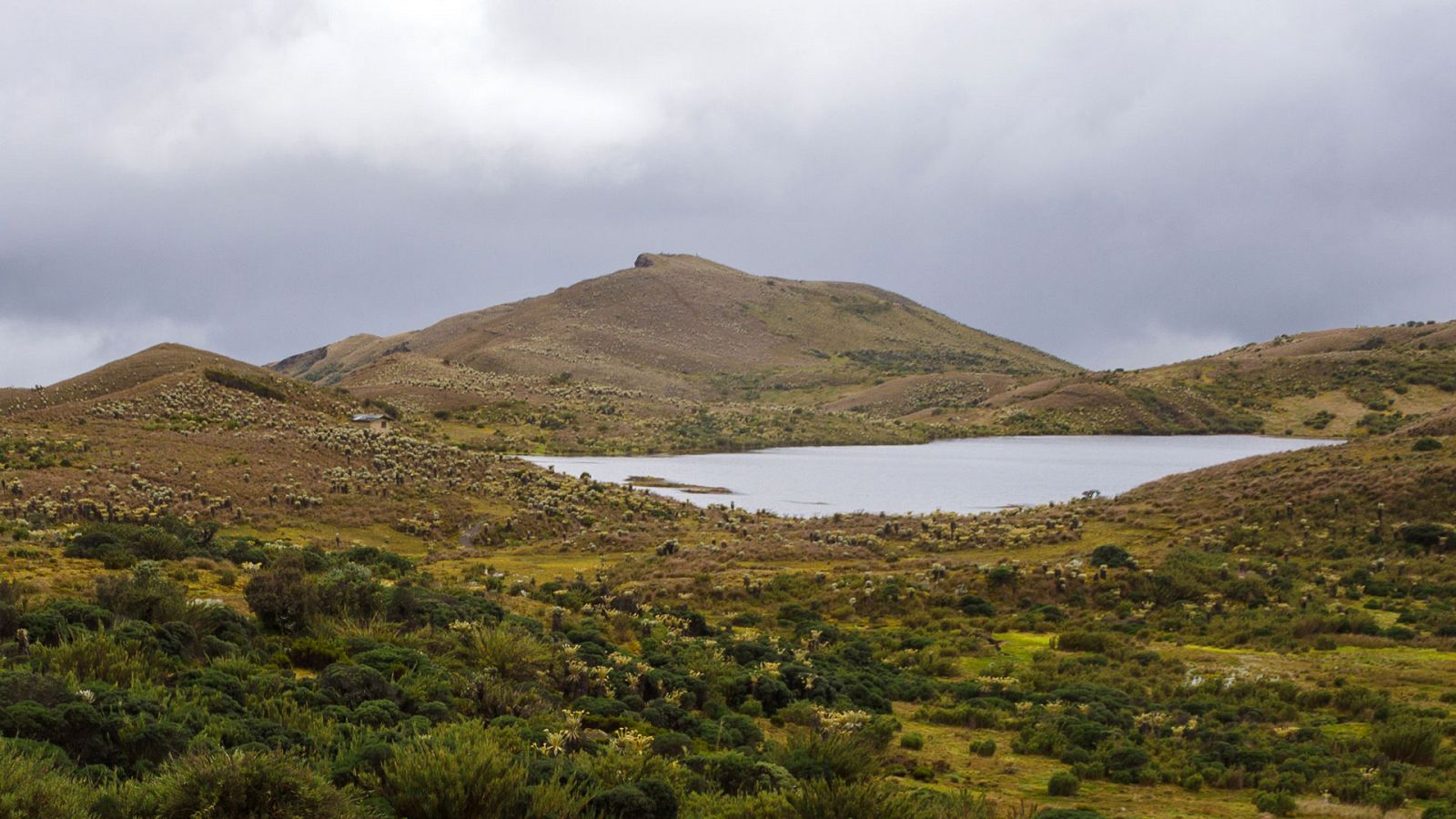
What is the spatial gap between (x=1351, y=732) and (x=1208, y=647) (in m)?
7.15

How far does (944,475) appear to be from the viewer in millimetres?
56656

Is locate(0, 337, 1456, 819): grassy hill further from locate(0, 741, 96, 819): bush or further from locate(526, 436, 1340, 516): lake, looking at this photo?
locate(526, 436, 1340, 516): lake

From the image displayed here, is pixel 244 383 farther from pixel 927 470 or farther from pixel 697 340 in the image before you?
pixel 697 340

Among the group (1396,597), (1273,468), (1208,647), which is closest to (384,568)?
(1208,647)

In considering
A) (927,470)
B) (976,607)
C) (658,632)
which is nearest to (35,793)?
(658,632)

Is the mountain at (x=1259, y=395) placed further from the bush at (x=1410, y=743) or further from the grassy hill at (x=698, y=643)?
the bush at (x=1410, y=743)

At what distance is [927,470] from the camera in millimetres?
59625

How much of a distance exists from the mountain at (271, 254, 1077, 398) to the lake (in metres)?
48.6

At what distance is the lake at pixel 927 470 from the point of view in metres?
48.0

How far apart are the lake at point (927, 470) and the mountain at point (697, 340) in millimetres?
48594

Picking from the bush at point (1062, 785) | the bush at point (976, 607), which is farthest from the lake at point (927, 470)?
the bush at point (1062, 785)

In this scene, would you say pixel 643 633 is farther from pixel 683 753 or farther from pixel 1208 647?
pixel 1208 647

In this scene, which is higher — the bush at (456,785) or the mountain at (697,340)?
the mountain at (697,340)

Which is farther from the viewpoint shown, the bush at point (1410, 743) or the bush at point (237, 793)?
the bush at point (1410, 743)
